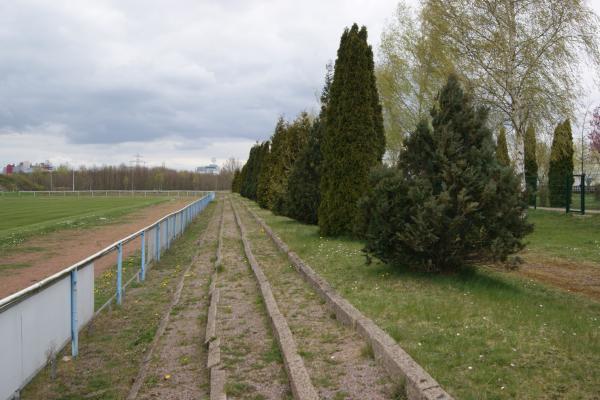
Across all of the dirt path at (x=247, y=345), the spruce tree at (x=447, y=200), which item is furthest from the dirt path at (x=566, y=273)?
the dirt path at (x=247, y=345)

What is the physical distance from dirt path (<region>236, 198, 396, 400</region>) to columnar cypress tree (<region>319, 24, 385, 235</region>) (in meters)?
5.70

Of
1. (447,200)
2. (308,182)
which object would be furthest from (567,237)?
(447,200)

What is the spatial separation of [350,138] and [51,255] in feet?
30.3

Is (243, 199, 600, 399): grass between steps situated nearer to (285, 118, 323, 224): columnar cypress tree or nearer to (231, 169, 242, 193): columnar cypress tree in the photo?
(285, 118, 323, 224): columnar cypress tree

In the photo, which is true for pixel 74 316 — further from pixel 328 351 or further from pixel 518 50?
pixel 518 50

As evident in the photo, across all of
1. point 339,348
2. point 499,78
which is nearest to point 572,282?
point 339,348

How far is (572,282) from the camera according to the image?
8.26m

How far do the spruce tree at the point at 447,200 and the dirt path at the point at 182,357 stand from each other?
9.96ft

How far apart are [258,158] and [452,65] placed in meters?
29.5

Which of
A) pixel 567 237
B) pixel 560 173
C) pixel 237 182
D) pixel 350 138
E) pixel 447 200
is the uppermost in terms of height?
pixel 350 138

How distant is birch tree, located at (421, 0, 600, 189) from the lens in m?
17.5

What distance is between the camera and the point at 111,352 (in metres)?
6.00

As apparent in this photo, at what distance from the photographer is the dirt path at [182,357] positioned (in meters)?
4.54

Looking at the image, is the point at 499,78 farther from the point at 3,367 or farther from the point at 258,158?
the point at 258,158
